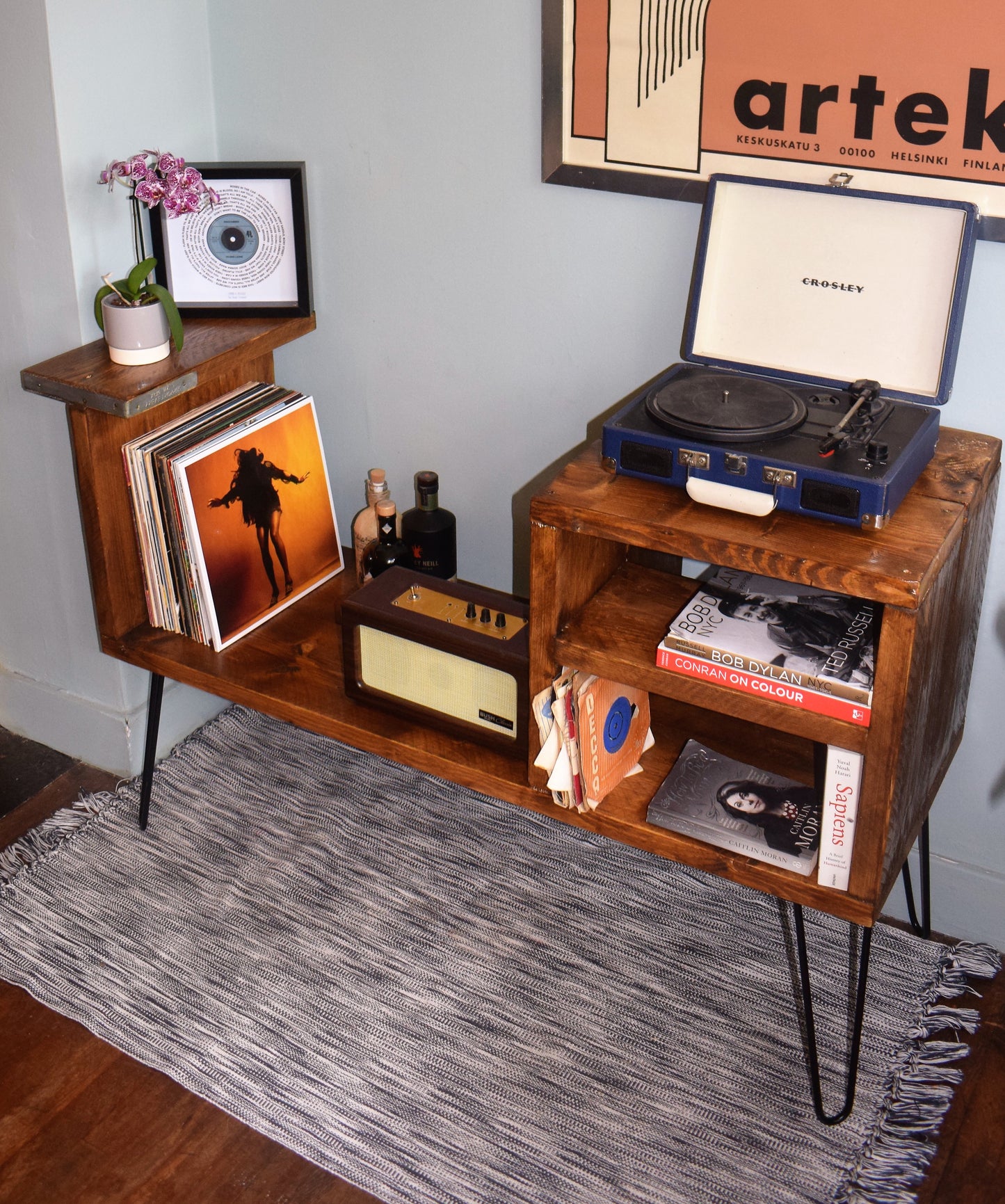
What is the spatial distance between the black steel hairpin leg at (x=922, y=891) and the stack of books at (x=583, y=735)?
0.47 metres

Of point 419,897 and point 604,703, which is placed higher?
point 604,703

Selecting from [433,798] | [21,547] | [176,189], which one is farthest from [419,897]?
[176,189]

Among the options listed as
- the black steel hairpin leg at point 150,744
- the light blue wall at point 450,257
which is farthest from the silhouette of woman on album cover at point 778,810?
the black steel hairpin leg at point 150,744

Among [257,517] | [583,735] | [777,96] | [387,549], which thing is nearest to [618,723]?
[583,735]

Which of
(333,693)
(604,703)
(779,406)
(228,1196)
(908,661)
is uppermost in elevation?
(779,406)

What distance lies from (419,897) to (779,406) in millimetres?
973

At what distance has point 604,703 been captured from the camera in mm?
1636

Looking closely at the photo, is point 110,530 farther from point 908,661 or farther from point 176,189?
point 908,661

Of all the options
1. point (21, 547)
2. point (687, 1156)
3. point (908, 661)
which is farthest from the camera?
point (21, 547)

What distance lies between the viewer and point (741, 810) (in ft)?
5.32

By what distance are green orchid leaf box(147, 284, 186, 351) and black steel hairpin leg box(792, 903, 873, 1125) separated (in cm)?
118

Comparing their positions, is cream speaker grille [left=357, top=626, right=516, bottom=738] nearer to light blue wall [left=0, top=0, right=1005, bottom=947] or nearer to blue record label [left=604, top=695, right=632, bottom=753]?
blue record label [left=604, top=695, right=632, bottom=753]

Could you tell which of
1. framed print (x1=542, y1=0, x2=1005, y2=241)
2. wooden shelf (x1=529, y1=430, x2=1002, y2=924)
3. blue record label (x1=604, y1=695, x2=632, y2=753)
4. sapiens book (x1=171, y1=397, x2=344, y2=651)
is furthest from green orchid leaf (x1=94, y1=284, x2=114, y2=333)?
blue record label (x1=604, y1=695, x2=632, y2=753)

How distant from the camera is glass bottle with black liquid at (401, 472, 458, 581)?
200 centimetres
